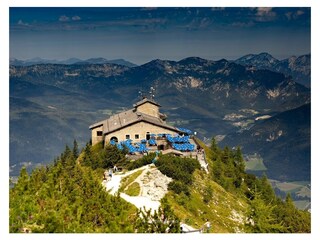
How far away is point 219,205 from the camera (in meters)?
47.0

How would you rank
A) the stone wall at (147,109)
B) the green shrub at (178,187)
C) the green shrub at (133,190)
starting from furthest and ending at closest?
the stone wall at (147,109) < the green shrub at (178,187) < the green shrub at (133,190)

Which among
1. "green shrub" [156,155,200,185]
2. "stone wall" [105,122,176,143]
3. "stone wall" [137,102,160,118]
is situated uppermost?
"stone wall" [137,102,160,118]

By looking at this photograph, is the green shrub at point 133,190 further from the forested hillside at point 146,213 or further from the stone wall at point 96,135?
the stone wall at point 96,135

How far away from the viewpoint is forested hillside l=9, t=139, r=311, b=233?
102 feet

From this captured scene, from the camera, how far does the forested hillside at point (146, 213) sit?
31047mm

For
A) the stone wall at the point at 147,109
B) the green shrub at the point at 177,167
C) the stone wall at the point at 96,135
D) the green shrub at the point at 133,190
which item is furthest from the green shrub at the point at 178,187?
the stone wall at the point at 147,109

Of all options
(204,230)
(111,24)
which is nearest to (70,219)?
(204,230)

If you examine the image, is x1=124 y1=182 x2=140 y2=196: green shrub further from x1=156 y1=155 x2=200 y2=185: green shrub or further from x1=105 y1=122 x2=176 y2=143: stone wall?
x1=105 y1=122 x2=176 y2=143: stone wall

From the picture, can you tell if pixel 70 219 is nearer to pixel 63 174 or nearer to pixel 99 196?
pixel 99 196

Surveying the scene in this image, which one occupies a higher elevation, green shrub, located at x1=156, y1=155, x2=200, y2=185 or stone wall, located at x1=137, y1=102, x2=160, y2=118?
stone wall, located at x1=137, y1=102, x2=160, y2=118

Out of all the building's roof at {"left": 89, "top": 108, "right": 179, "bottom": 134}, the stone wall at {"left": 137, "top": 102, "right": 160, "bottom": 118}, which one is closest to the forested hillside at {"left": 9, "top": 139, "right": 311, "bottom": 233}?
the building's roof at {"left": 89, "top": 108, "right": 179, "bottom": 134}

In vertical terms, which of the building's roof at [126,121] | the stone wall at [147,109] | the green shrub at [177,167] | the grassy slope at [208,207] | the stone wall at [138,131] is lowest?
the grassy slope at [208,207]

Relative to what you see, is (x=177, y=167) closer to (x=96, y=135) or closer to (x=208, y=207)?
(x=208, y=207)
